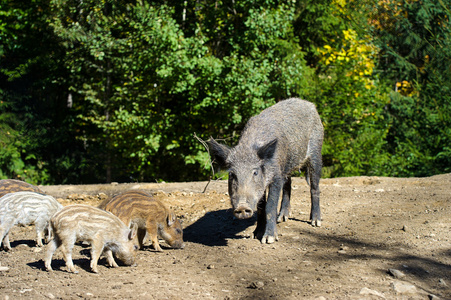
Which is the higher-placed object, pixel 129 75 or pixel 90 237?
pixel 129 75

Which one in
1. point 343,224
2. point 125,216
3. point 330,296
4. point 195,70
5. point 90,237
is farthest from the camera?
point 195,70

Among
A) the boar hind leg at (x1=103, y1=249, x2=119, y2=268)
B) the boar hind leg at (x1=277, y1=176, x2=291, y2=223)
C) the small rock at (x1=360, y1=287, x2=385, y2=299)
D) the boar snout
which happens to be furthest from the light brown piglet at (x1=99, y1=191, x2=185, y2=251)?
the small rock at (x1=360, y1=287, x2=385, y2=299)

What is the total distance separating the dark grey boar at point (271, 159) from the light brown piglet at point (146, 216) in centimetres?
94

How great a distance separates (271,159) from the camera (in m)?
6.14

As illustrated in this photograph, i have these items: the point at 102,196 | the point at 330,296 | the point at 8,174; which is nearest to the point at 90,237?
the point at 330,296

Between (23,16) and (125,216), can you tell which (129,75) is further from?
(125,216)

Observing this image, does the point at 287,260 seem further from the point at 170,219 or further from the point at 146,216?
the point at 146,216

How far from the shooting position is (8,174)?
1484 centimetres

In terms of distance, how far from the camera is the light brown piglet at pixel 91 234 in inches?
186

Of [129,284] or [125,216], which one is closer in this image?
[129,284]

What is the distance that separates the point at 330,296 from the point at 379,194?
509 centimetres

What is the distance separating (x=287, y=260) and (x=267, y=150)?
4.50 feet

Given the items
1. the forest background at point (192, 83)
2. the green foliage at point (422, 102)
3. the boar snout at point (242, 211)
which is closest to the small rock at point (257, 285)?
the boar snout at point (242, 211)

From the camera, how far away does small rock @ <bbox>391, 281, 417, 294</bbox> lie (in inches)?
169
